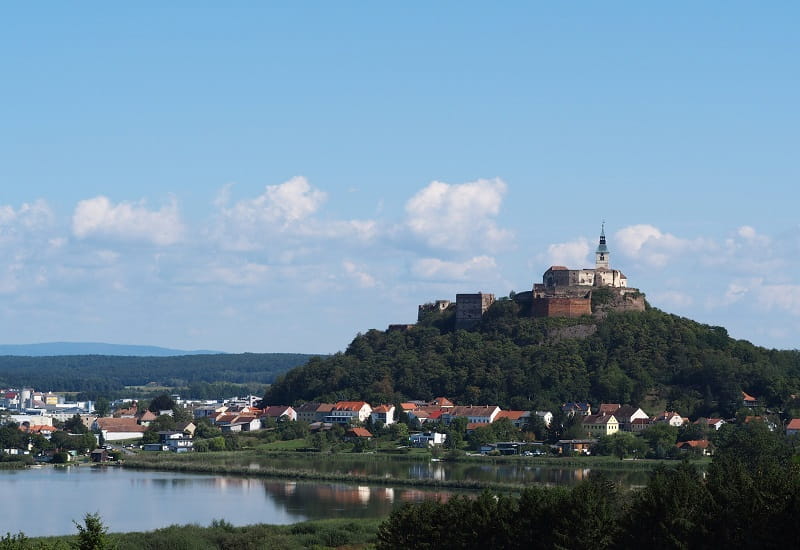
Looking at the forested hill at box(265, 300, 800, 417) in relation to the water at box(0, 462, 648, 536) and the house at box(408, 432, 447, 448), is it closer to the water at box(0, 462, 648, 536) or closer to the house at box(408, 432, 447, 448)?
the house at box(408, 432, 447, 448)

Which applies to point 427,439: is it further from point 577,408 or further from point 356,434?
point 577,408

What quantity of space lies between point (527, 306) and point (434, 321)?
259 inches

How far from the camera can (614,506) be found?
26781 mm

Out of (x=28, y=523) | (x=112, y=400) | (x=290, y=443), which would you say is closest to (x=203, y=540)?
(x=28, y=523)

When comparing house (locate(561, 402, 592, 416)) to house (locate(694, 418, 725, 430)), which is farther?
house (locate(561, 402, 592, 416))

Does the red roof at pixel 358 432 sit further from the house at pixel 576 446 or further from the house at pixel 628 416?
the house at pixel 628 416

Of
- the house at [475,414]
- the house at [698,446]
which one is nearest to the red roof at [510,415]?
the house at [475,414]

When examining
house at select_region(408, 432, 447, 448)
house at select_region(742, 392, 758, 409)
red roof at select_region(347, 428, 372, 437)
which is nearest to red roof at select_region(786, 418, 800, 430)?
house at select_region(742, 392, 758, 409)

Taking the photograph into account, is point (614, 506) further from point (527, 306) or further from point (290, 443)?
point (527, 306)

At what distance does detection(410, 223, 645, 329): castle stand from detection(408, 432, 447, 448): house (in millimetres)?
13709

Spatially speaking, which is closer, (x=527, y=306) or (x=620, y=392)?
(x=620, y=392)

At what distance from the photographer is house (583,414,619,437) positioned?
6190cm

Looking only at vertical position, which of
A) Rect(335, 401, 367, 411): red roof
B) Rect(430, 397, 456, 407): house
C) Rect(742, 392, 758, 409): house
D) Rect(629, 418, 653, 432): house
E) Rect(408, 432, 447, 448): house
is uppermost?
Rect(742, 392, 758, 409): house

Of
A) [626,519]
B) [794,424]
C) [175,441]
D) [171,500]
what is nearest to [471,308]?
[175,441]
